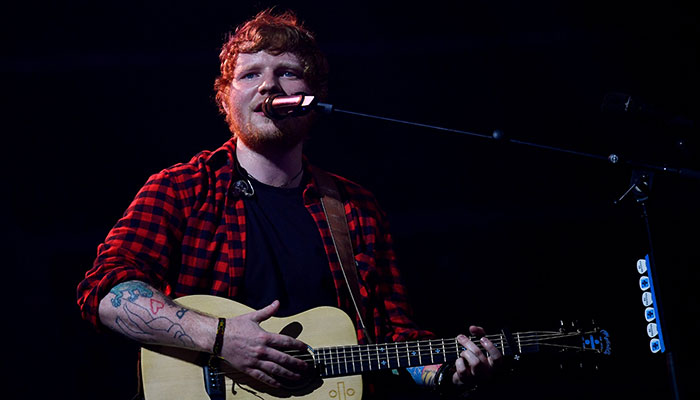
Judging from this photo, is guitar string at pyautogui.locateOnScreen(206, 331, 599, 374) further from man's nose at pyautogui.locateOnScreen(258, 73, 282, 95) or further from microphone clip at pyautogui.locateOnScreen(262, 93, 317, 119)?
man's nose at pyautogui.locateOnScreen(258, 73, 282, 95)

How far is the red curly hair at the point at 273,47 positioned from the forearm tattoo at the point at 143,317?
1.06 m

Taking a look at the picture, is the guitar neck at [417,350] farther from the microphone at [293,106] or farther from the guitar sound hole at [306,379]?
the microphone at [293,106]

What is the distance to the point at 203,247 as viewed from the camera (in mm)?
2701

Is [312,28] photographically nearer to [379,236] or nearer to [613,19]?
[379,236]

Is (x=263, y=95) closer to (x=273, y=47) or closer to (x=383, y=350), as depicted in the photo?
(x=273, y=47)

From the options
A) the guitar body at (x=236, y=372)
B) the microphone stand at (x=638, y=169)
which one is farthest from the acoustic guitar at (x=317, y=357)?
the microphone stand at (x=638, y=169)

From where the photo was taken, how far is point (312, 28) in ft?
11.9

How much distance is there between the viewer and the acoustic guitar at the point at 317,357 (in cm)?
235

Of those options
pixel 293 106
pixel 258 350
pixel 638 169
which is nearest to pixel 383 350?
pixel 258 350

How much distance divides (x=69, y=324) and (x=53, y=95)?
43.8 inches

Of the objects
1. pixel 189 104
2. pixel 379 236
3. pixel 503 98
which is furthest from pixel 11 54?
pixel 503 98

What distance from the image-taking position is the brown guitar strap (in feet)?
9.37

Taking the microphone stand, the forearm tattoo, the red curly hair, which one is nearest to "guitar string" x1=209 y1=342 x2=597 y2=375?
the forearm tattoo

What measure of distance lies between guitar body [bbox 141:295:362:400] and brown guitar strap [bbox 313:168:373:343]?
0.29 meters
